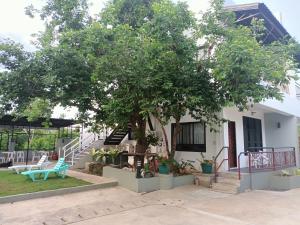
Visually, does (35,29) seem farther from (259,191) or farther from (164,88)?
(259,191)

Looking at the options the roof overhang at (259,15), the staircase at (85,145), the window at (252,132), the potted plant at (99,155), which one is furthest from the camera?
the staircase at (85,145)

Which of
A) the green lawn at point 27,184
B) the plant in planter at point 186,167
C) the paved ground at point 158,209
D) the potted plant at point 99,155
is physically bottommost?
the paved ground at point 158,209

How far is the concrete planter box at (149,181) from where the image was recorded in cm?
978

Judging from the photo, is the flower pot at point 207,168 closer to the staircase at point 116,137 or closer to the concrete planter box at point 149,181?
the concrete planter box at point 149,181

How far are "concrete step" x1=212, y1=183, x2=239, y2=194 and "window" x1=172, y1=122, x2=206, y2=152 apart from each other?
7.95ft

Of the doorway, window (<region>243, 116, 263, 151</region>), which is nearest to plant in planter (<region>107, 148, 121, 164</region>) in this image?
the doorway

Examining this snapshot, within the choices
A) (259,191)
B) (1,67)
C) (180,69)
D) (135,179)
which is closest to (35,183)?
(135,179)

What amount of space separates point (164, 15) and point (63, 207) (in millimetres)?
6486

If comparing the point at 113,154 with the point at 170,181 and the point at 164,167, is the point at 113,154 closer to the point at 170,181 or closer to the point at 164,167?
the point at 164,167

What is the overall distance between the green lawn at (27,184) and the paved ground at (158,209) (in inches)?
33.2

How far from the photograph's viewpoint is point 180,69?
8852mm

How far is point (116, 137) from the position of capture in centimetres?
1741

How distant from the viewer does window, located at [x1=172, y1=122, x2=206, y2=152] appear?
1267 centimetres

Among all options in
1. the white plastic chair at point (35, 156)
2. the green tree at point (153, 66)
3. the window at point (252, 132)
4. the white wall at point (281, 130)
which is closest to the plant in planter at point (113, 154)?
the green tree at point (153, 66)
